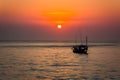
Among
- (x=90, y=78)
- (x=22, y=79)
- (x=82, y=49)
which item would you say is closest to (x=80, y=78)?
(x=90, y=78)

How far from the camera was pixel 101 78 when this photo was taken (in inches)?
1751

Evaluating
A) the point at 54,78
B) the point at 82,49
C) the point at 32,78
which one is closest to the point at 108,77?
the point at 54,78

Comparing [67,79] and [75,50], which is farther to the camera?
[75,50]

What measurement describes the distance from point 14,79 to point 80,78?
988cm

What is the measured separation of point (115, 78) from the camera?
44531 mm

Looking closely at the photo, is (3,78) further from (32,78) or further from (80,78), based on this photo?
(80,78)

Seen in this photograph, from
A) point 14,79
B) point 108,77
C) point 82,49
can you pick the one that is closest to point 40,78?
point 14,79

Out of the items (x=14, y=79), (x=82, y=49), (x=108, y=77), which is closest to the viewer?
(x=14, y=79)

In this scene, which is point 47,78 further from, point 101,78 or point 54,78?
point 101,78

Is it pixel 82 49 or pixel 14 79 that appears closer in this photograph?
pixel 14 79

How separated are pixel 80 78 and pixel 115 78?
208 inches

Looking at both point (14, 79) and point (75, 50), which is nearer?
point (14, 79)

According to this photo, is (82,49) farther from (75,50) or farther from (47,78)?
(47,78)

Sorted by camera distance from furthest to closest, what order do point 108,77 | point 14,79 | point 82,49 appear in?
1. point 82,49
2. point 108,77
3. point 14,79
